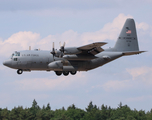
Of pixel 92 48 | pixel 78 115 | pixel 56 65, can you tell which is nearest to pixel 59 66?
pixel 56 65

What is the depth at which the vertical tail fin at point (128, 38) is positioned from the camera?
152ft

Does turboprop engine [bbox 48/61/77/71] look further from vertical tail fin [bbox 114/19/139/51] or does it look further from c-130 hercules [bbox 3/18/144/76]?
vertical tail fin [bbox 114/19/139/51]

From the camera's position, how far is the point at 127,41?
1829 inches

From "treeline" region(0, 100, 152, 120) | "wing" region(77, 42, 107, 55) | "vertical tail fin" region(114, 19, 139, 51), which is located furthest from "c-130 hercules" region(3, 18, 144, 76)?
"treeline" region(0, 100, 152, 120)

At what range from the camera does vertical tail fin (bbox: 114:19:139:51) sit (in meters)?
46.2

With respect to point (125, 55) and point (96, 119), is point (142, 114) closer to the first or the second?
point (96, 119)

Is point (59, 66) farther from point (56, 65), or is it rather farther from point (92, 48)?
point (92, 48)

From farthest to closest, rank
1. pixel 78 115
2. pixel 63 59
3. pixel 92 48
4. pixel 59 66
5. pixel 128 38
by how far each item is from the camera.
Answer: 1. pixel 78 115
2. pixel 128 38
3. pixel 63 59
4. pixel 59 66
5. pixel 92 48

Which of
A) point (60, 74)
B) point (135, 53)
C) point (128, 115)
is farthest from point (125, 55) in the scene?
point (128, 115)

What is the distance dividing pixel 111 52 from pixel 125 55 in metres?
2.35

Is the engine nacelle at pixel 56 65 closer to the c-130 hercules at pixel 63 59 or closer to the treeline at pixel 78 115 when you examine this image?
the c-130 hercules at pixel 63 59

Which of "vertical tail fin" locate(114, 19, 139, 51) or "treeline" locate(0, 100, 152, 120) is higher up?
"vertical tail fin" locate(114, 19, 139, 51)

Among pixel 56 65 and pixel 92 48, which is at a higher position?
pixel 92 48

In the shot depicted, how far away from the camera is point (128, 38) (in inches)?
1838
